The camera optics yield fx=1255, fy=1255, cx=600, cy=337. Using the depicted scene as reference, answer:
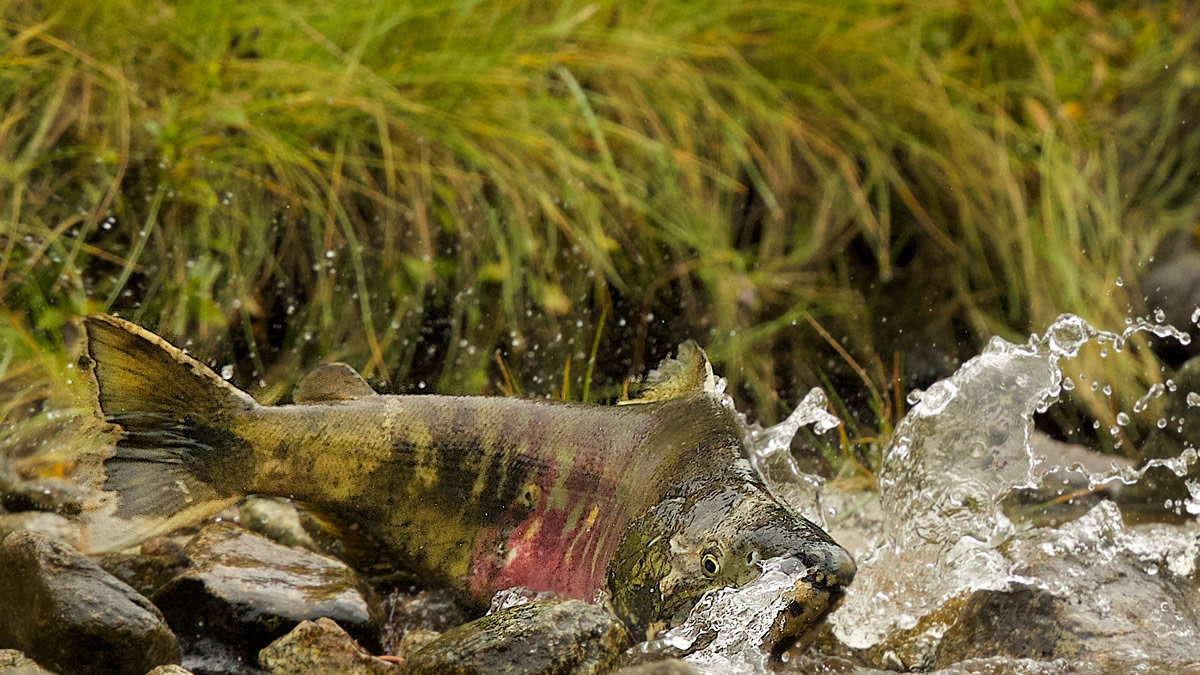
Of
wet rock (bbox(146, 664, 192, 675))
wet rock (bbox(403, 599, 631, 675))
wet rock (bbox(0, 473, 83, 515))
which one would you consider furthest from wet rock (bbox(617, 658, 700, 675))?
wet rock (bbox(0, 473, 83, 515))

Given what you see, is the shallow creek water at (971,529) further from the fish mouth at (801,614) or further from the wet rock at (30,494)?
the wet rock at (30,494)

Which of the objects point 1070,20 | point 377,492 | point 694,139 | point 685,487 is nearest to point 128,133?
point 694,139

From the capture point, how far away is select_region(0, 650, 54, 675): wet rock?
6.78ft

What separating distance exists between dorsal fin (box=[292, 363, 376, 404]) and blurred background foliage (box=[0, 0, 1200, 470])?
35.6 inches

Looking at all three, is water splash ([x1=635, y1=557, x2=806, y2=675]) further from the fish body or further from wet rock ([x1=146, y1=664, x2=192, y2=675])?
wet rock ([x1=146, y1=664, x2=192, y2=675])

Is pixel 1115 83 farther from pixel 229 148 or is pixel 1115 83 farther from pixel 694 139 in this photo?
pixel 229 148

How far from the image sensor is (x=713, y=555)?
1939 mm

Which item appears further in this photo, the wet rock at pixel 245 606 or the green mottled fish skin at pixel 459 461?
the wet rock at pixel 245 606

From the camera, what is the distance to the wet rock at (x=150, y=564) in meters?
2.48

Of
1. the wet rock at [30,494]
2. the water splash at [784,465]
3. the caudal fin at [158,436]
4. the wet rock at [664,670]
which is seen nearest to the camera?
the wet rock at [664,670]

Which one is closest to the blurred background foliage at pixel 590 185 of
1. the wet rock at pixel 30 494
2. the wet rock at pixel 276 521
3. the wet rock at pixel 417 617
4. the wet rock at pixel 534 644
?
the wet rock at pixel 30 494

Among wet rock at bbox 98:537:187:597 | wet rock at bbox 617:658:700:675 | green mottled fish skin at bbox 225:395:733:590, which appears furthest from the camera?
wet rock at bbox 98:537:187:597

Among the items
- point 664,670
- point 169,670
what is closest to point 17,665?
point 169,670

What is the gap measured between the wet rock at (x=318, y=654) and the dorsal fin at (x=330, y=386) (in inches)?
20.0
